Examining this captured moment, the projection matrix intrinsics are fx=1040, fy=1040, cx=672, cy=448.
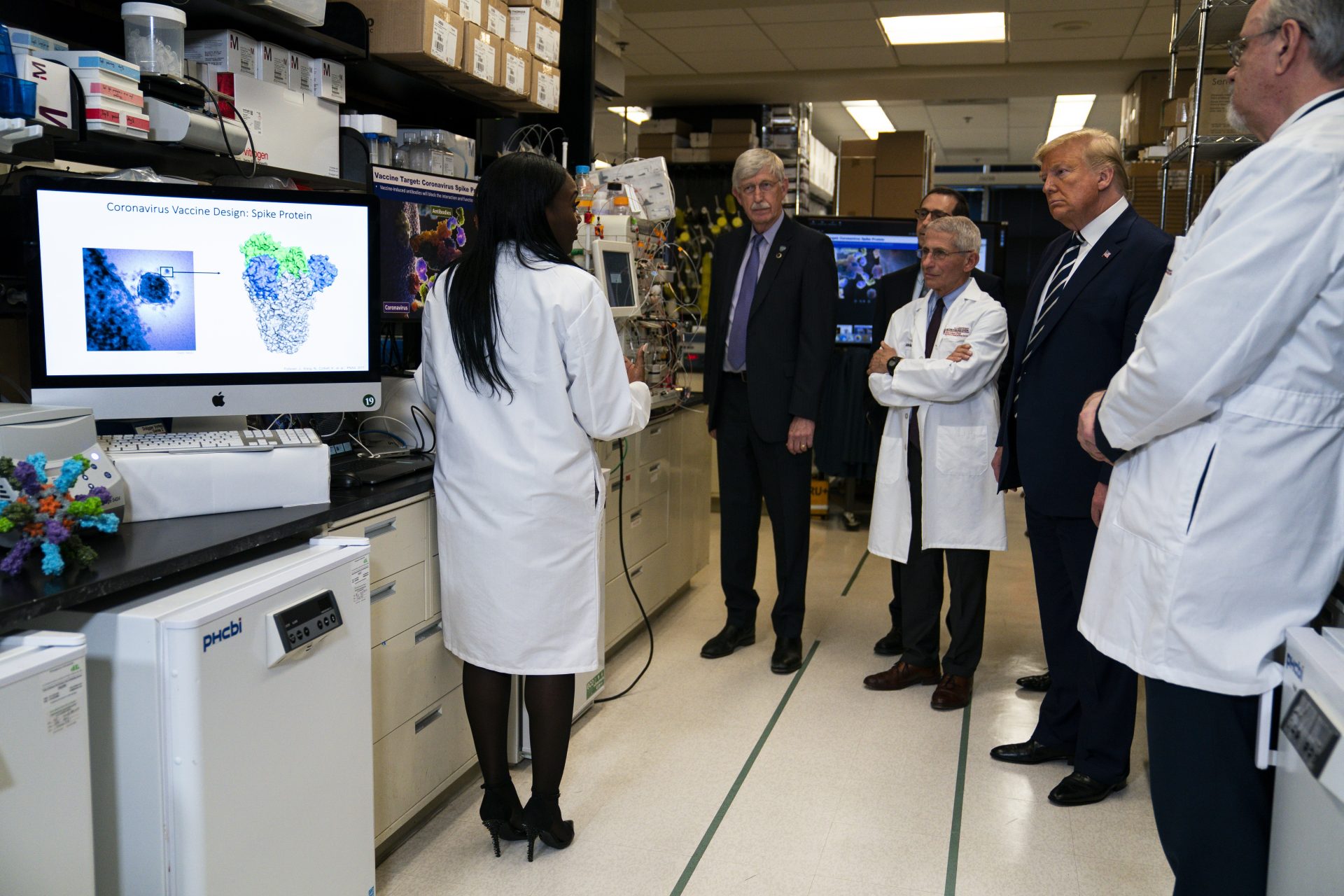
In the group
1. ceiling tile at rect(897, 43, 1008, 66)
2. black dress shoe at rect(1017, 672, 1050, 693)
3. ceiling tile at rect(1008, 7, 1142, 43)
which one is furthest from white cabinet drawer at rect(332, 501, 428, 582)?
ceiling tile at rect(897, 43, 1008, 66)

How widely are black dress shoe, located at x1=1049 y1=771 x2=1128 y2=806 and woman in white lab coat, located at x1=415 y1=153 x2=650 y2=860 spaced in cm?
123

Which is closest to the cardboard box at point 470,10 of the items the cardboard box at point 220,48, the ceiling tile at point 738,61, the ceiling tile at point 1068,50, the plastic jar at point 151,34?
the cardboard box at point 220,48

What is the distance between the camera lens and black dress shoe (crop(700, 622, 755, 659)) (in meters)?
3.54

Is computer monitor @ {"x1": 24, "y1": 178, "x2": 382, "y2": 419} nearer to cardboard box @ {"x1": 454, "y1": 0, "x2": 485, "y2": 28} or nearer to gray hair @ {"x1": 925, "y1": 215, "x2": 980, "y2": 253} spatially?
cardboard box @ {"x1": 454, "y1": 0, "x2": 485, "y2": 28}

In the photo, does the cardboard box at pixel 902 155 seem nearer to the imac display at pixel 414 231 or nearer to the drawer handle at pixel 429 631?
the imac display at pixel 414 231

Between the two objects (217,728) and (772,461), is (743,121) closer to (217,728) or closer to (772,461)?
(772,461)

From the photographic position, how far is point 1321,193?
1.39m

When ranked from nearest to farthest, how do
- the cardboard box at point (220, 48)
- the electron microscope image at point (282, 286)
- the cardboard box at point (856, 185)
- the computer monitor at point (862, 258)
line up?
the electron microscope image at point (282, 286) < the cardboard box at point (220, 48) < the computer monitor at point (862, 258) < the cardboard box at point (856, 185)

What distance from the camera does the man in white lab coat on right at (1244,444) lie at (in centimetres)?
143

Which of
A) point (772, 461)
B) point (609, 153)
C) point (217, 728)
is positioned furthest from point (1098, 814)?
point (609, 153)

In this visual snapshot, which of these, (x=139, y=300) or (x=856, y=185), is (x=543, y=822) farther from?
(x=856, y=185)

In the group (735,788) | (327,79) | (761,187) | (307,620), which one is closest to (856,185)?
(761,187)

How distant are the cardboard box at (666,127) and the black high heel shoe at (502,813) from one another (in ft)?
21.6

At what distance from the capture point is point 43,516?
4.51 feet
